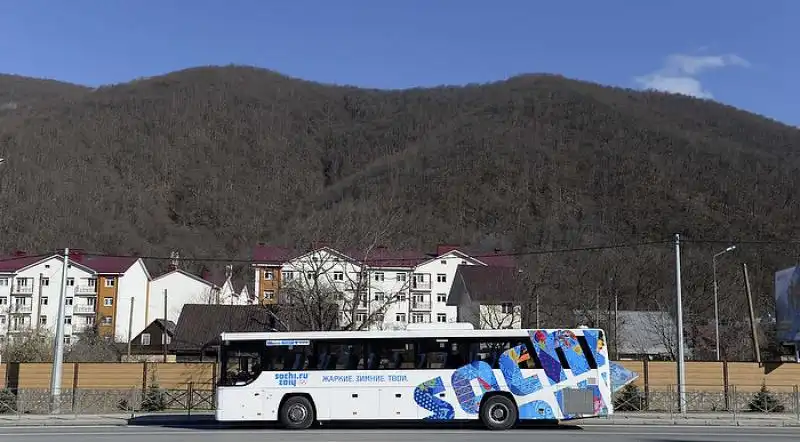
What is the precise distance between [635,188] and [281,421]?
494ft

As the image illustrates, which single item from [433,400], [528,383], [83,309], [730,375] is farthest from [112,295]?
[528,383]

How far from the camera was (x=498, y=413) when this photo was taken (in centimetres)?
2206

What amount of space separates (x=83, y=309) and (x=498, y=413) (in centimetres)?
8159

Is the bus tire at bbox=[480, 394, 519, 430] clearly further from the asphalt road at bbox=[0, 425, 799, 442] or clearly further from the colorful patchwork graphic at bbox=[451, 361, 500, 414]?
the asphalt road at bbox=[0, 425, 799, 442]

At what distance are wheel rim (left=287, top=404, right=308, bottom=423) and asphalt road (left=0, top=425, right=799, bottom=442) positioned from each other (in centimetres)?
63

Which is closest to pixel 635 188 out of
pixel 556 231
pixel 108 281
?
pixel 556 231

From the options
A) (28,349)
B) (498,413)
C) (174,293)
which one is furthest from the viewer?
(174,293)

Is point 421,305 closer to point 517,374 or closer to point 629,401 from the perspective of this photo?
point 629,401

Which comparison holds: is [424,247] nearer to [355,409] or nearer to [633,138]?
[633,138]

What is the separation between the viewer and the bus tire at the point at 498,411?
22.0 m

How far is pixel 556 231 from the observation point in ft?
456

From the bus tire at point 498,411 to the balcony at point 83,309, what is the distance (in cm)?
8094

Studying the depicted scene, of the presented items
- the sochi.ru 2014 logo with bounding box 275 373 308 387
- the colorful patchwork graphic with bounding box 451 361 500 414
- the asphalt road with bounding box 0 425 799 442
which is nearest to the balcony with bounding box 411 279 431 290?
the asphalt road with bounding box 0 425 799 442

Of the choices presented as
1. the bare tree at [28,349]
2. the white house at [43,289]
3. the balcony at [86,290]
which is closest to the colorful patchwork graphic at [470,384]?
the bare tree at [28,349]
